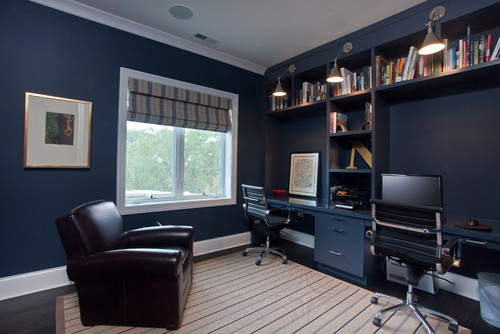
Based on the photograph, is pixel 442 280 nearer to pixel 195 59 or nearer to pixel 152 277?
pixel 152 277

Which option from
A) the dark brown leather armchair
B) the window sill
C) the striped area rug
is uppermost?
the window sill

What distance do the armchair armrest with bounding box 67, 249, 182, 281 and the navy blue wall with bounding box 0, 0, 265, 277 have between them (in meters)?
1.00

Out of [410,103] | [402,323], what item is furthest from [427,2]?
[402,323]

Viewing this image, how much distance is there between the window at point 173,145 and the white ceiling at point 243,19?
1.82ft

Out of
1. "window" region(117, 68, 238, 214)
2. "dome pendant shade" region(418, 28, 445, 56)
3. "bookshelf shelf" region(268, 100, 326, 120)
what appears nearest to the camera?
"dome pendant shade" region(418, 28, 445, 56)

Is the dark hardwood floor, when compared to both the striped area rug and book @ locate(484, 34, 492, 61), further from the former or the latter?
book @ locate(484, 34, 492, 61)

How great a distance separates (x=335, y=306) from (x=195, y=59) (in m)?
3.31

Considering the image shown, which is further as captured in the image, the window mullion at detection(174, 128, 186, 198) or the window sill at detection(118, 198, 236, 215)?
the window mullion at detection(174, 128, 186, 198)

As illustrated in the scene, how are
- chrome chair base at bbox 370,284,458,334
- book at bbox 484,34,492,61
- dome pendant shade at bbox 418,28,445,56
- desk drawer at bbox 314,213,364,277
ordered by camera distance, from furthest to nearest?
1. desk drawer at bbox 314,213,364,277
2. book at bbox 484,34,492,61
3. dome pendant shade at bbox 418,28,445,56
4. chrome chair base at bbox 370,284,458,334

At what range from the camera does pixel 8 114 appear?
2.24 meters

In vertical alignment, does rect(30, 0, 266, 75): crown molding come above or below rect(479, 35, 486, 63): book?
above

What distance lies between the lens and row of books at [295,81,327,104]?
3311 mm

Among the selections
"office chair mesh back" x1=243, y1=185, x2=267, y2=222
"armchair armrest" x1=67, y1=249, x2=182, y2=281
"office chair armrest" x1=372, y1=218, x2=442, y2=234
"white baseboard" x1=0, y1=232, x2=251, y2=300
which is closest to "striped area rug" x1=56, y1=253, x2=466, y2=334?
"white baseboard" x1=0, y1=232, x2=251, y2=300

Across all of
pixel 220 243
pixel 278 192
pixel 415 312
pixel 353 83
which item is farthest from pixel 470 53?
pixel 220 243
